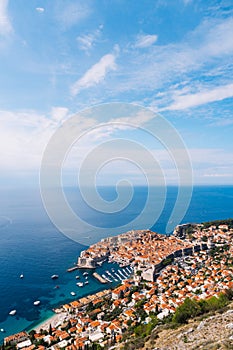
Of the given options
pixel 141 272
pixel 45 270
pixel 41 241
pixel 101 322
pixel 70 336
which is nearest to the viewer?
pixel 70 336

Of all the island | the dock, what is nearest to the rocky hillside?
the island

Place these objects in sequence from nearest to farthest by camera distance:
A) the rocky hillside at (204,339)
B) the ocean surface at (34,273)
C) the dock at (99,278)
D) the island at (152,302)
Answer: the rocky hillside at (204,339) → the island at (152,302) → the ocean surface at (34,273) → the dock at (99,278)

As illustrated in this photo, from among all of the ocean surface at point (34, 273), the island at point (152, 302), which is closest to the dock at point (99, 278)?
the ocean surface at point (34, 273)

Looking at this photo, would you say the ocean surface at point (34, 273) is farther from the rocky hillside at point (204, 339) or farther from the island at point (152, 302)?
the rocky hillside at point (204, 339)

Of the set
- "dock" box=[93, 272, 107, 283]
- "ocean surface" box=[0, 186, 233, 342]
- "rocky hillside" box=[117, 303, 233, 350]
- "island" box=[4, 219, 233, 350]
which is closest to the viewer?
"rocky hillside" box=[117, 303, 233, 350]

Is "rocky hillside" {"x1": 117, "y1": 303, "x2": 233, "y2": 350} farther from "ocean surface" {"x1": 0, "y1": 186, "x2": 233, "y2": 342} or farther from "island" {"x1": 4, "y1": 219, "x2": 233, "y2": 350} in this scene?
"ocean surface" {"x1": 0, "y1": 186, "x2": 233, "y2": 342}

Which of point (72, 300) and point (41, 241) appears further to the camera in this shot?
point (41, 241)

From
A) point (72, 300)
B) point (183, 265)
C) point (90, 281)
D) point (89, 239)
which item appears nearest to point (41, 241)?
point (89, 239)

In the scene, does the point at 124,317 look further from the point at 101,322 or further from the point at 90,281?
the point at 90,281
